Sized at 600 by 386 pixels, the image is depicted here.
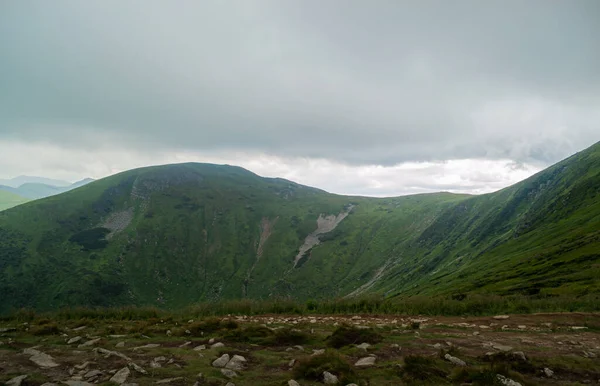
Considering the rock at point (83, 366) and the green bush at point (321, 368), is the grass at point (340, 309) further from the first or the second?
the green bush at point (321, 368)

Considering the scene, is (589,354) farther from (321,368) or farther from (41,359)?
(41,359)

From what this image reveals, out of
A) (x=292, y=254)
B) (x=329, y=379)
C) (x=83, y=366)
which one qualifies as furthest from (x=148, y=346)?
(x=292, y=254)

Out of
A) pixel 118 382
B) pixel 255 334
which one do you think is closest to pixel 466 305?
pixel 255 334

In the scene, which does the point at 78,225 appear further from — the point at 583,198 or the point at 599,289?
the point at 583,198

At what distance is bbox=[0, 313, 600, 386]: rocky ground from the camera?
923 centimetres

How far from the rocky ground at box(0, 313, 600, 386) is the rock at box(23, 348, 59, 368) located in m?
0.03

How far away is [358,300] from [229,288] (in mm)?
142910

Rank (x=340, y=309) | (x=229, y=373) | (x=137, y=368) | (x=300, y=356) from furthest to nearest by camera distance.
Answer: (x=340, y=309)
(x=300, y=356)
(x=229, y=373)
(x=137, y=368)

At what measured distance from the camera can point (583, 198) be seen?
326 ft

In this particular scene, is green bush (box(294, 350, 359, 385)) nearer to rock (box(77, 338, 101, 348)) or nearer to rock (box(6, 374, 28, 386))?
rock (box(6, 374, 28, 386))

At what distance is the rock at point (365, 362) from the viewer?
10770mm

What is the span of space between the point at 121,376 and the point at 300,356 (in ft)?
19.9

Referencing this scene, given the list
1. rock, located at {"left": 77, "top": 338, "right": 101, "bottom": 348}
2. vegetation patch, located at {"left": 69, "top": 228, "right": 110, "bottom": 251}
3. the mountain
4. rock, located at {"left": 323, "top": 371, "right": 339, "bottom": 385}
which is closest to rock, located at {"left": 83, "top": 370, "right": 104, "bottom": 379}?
rock, located at {"left": 77, "top": 338, "right": 101, "bottom": 348}

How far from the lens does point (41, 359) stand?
11.1 meters
